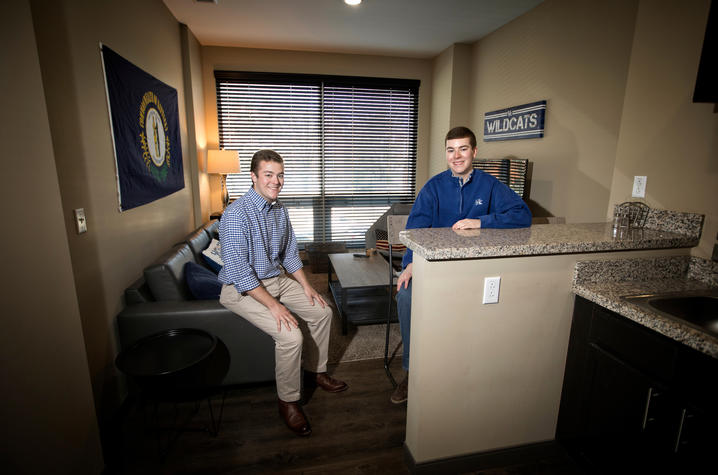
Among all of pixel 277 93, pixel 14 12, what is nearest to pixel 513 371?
pixel 14 12

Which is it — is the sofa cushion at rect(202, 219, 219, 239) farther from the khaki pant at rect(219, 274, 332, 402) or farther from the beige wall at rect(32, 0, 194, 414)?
the khaki pant at rect(219, 274, 332, 402)

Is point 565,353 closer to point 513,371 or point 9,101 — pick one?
point 513,371

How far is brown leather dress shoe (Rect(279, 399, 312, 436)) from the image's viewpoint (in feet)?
6.17

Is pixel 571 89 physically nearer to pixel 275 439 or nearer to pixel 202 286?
pixel 202 286

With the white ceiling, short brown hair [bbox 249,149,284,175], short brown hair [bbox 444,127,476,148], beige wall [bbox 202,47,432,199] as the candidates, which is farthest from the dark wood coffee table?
beige wall [bbox 202,47,432,199]

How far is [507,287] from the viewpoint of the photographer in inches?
59.8

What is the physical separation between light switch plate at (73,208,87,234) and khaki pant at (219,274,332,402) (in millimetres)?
748

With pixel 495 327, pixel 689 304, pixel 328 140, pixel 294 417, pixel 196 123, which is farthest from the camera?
pixel 328 140

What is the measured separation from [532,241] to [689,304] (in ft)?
2.11

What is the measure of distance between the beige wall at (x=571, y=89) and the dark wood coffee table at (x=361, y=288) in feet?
5.29

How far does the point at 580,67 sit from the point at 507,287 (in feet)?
7.41

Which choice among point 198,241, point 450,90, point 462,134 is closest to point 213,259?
point 198,241

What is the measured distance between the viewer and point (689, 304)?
1443 millimetres

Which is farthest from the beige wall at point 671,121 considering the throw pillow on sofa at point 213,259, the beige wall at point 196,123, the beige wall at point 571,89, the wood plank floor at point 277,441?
the beige wall at point 196,123
